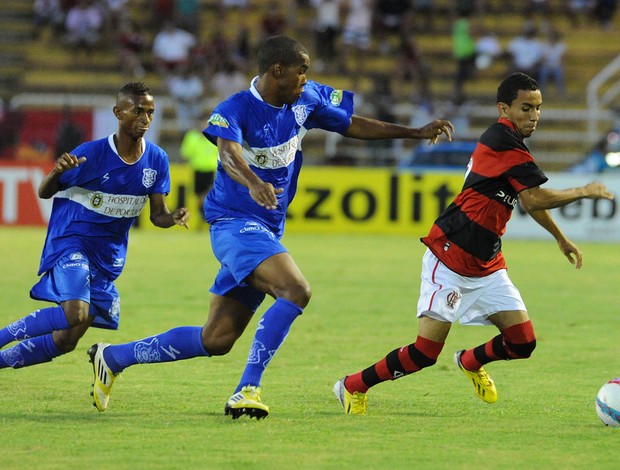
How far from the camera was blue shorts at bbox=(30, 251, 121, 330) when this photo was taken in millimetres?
7398

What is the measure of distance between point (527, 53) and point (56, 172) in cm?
1999

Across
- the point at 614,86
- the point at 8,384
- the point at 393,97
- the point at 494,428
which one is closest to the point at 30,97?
the point at 393,97

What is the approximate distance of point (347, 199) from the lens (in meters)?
22.6

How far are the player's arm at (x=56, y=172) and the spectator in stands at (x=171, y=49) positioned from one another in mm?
19780

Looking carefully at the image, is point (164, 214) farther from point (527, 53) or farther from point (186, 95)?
point (527, 53)

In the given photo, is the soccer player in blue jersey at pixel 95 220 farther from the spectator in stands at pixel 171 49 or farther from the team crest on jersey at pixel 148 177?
the spectator in stands at pixel 171 49

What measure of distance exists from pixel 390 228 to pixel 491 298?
15361 mm

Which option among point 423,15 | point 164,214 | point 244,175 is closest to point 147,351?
point 164,214

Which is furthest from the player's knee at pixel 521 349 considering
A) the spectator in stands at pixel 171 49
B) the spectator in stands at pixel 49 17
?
the spectator in stands at pixel 49 17

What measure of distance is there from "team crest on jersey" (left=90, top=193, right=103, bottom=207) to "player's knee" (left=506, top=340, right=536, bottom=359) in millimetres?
2710

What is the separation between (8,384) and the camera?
7980 mm

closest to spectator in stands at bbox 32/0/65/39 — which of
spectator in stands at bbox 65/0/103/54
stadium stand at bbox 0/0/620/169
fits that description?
stadium stand at bbox 0/0/620/169

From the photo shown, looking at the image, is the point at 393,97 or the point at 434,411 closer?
the point at 434,411

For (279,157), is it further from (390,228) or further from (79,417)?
(390,228)
